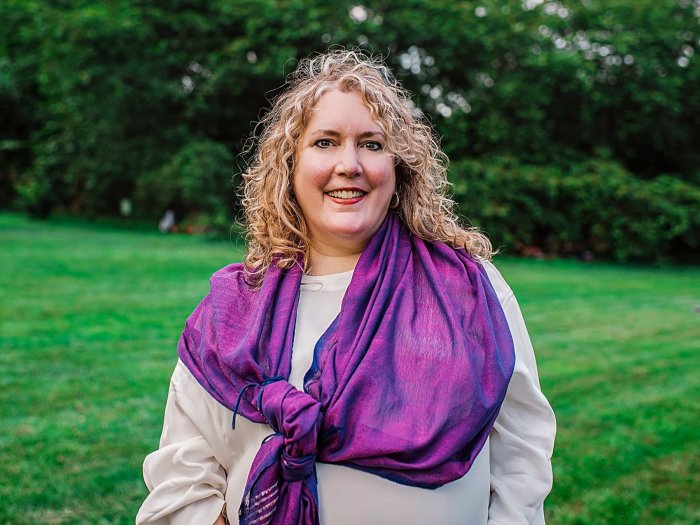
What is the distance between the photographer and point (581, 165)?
54.3 feet

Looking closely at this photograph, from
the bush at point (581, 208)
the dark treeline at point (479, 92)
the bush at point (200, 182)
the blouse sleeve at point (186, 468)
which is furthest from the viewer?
the bush at point (200, 182)

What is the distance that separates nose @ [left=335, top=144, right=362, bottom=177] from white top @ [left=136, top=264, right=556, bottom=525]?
10.8 inches

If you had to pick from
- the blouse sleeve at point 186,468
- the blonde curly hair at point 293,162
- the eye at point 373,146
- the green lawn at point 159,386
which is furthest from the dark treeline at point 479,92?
the blouse sleeve at point 186,468

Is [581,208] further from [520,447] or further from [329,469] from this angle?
[329,469]

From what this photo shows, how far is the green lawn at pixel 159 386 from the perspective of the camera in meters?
3.78

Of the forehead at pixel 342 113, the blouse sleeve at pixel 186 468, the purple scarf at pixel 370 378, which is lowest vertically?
the blouse sleeve at pixel 186 468

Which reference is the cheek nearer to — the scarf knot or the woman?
the woman

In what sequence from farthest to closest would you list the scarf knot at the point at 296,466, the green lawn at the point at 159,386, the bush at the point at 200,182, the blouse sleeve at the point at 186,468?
the bush at the point at 200,182
the green lawn at the point at 159,386
the blouse sleeve at the point at 186,468
the scarf knot at the point at 296,466

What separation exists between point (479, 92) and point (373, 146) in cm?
1609

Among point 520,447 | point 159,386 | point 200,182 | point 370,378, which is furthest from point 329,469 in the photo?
point 200,182

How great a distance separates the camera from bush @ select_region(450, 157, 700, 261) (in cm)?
1525

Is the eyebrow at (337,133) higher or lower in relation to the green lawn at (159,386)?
higher

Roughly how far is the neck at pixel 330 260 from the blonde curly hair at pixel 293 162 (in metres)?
0.02

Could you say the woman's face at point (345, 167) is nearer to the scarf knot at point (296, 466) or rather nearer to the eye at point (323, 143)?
the eye at point (323, 143)
